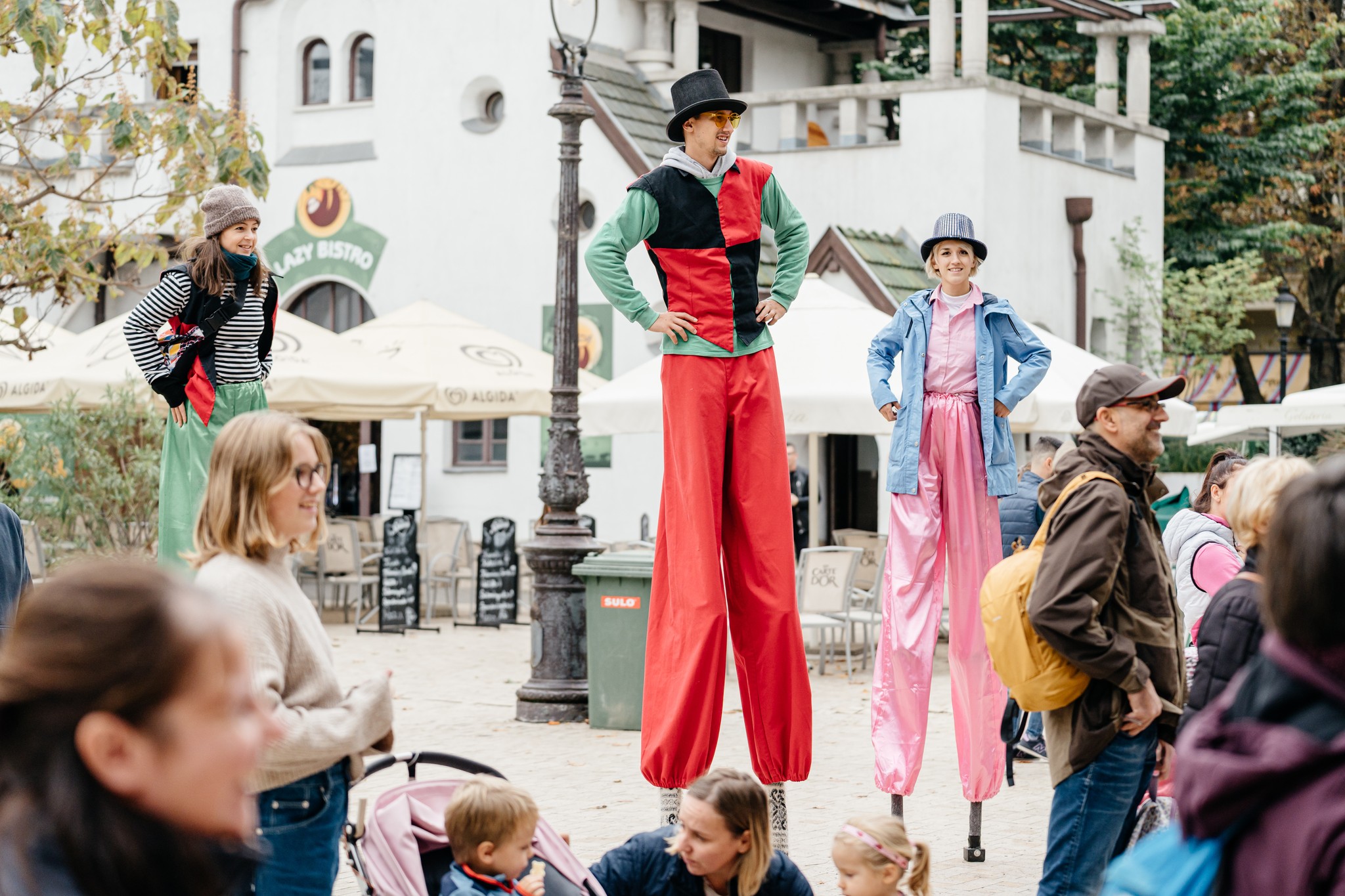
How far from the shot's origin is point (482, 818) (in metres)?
4.73

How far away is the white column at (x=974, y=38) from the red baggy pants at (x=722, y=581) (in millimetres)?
15958

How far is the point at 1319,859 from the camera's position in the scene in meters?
2.26

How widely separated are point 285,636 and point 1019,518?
6.90 meters

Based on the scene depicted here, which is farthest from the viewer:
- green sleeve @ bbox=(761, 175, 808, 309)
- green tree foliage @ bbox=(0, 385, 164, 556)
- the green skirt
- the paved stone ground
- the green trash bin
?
green tree foliage @ bbox=(0, 385, 164, 556)

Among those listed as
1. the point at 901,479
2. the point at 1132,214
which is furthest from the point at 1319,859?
the point at 1132,214

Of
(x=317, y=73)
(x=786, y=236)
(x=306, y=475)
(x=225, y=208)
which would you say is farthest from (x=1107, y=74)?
(x=306, y=475)

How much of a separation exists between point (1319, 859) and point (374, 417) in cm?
1504

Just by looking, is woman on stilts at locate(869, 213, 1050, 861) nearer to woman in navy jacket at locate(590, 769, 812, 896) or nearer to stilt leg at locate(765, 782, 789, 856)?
stilt leg at locate(765, 782, 789, 856)

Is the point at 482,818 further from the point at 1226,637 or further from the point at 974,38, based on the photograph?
the point at 974,38

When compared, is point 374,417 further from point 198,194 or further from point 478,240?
point 478,240

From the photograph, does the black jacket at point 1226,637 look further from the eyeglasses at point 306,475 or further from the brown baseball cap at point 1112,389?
the eyeglasses at point 306,475

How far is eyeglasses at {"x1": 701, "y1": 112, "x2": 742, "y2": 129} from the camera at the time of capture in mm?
6699

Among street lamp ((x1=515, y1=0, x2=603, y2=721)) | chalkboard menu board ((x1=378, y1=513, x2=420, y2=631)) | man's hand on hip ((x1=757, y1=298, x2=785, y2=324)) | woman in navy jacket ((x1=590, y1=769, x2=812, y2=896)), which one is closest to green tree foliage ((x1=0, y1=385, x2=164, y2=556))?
chalkboard menu board ((x1=378, y1=513, x2=420, y2=631))

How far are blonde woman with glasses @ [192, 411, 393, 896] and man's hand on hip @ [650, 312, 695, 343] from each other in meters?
2.77
